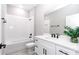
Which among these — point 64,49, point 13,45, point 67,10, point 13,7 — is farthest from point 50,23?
point 13,45

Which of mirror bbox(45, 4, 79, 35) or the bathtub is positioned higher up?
mirror bbox(45, 4, 79, 35)

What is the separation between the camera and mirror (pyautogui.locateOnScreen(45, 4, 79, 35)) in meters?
1.24

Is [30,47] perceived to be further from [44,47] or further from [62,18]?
[62,18]

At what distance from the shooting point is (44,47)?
142cm

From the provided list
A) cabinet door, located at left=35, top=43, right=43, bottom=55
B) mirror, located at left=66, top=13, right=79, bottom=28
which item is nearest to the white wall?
cabinet door, located at left=35, top=43, right=43, bottom=55

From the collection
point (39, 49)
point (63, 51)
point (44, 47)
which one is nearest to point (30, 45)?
point (39, 49)

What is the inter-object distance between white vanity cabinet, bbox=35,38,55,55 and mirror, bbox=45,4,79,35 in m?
0.46

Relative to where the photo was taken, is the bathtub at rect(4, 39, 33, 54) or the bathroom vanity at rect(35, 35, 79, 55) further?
the bathtub at rect(4, 39, 33, 54)

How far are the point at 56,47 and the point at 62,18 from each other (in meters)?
0.73

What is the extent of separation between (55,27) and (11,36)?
1.18 metres

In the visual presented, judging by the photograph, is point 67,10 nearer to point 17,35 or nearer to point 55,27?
point 55,27

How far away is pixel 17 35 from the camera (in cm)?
146

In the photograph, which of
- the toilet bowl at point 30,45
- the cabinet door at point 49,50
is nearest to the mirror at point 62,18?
the cabinet door at point 49,50

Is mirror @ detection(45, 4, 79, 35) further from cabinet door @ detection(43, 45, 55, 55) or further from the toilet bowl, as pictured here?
the toilet bowl
